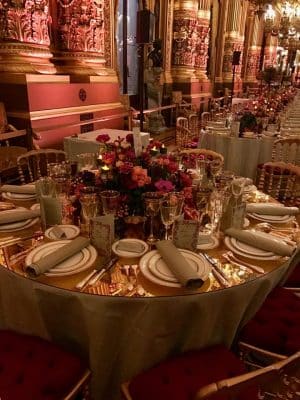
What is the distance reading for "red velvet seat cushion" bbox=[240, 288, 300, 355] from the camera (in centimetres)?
145

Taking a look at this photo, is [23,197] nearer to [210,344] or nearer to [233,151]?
[210,344]

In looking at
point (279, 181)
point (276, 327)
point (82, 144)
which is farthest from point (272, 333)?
point (82, 144)

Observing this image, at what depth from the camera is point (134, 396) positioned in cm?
119

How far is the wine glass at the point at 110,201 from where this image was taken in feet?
5.00

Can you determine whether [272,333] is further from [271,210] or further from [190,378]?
[271,210]

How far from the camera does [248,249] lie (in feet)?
4.90

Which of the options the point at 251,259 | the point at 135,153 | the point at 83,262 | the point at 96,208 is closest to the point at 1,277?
the point at 83,262

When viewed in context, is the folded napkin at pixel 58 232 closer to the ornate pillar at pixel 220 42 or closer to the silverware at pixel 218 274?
the silverware at pixel 218 274

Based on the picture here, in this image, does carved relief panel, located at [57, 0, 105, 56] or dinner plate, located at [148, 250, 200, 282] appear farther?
carved relief panel, located at [57, 0, 105, 56]

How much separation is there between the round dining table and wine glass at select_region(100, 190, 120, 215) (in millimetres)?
281

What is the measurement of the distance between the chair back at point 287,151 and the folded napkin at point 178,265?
9.33 ft

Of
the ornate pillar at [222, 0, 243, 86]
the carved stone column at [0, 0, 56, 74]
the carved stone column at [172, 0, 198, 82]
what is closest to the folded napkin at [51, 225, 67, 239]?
the carved stone column at [0, 0, 56, 74]

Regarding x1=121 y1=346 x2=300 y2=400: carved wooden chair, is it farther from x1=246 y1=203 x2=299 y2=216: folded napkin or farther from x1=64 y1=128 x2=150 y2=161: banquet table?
x1=64 y1=128 x2=150 y2=161: banquet table

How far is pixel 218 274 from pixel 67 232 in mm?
726
